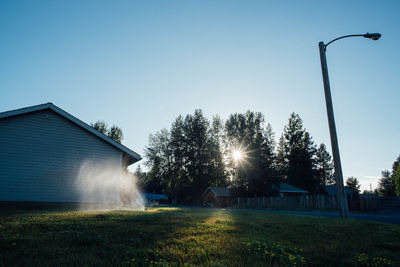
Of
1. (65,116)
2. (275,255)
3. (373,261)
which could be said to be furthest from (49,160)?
(373,261)

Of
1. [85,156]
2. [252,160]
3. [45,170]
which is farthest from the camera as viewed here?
[252,160]

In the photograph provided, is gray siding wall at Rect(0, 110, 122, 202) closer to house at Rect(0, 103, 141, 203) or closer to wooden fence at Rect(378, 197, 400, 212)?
house at Rect(0, 103, 141, 203)

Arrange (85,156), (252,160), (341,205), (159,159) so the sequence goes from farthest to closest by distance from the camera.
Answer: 1. (159,159)
2. (252,160)
3. (85,156)
4. (341,205)

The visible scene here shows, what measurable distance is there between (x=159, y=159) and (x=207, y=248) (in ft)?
181

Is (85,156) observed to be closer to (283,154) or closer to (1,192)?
(1,192)

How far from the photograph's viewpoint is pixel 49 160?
1370 centimetres

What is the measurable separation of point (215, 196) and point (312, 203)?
87.3 feet

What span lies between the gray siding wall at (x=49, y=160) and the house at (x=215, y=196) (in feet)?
123

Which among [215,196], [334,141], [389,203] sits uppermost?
[334,141]

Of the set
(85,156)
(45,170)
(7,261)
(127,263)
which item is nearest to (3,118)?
(45,170)

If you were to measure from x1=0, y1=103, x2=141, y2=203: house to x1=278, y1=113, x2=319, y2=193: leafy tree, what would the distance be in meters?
49.0

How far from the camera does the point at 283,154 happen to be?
60812 millimetres

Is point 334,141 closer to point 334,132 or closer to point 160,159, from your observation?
point 334,132

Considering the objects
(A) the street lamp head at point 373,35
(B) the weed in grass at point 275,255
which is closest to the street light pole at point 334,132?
(A) the street lamp head at point 373,35
